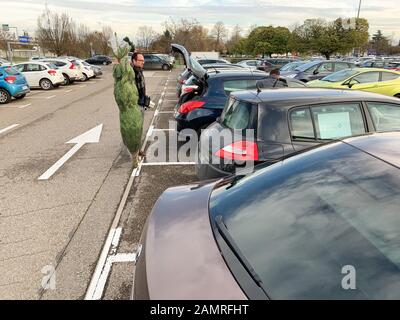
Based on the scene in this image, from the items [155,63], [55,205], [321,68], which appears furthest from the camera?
[155,63]

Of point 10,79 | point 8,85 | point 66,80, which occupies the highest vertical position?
point 10,79

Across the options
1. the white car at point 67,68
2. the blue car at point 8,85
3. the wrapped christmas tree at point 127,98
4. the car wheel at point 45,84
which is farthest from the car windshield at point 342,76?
the white car at point 67,68

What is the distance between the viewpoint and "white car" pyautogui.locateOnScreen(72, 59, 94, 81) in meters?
23.7

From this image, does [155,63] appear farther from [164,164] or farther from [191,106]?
[164,164]

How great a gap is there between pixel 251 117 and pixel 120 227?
78.7 inches

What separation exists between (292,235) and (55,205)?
384cm

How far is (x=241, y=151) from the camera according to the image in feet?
11.9

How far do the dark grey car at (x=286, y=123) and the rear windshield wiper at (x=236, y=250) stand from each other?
1726 mm

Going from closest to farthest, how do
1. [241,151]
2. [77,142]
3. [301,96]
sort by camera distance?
[241,151], [301,96], [77,142]

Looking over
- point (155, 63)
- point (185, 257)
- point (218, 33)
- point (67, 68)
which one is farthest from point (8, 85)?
point (218, 33)
